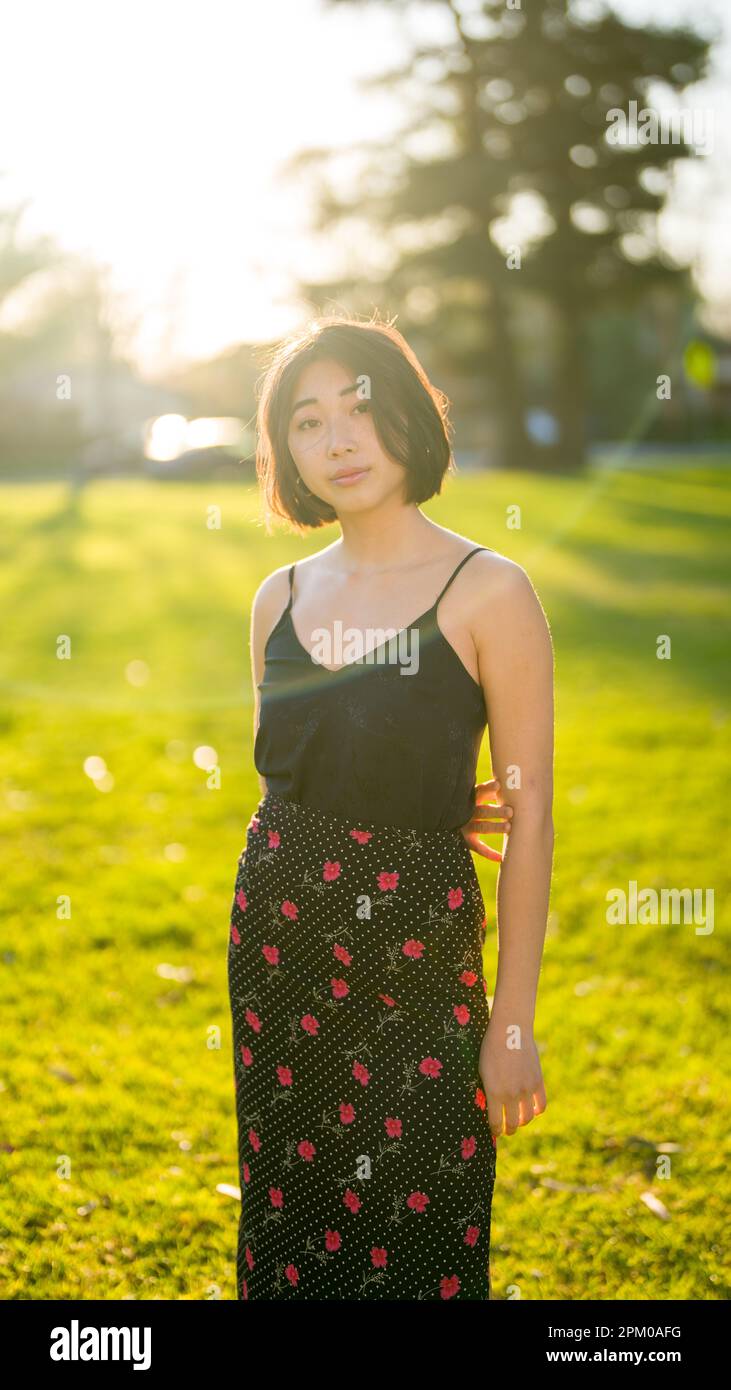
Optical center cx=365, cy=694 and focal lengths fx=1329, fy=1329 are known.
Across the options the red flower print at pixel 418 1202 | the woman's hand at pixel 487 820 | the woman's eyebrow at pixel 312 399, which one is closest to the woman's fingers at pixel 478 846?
the woman's hand at pixel 487 820

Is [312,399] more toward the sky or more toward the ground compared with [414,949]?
more toward the sky

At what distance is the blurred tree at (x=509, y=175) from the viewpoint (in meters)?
27.6

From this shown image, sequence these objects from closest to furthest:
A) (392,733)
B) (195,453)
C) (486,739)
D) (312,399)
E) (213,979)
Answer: (392,733)
(312,399)
(213,979)
(486,739)
(195,453)

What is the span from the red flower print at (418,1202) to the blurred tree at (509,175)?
89.7 feet

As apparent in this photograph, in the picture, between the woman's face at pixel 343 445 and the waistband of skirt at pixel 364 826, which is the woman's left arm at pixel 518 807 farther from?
the woman's face at pixel 343 445

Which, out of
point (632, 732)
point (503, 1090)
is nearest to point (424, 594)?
point (503, 1090)

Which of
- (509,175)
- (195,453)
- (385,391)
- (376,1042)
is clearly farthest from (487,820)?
(195,453)

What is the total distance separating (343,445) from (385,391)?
0.12m

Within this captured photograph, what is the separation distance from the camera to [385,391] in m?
2.42

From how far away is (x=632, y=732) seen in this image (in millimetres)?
9383

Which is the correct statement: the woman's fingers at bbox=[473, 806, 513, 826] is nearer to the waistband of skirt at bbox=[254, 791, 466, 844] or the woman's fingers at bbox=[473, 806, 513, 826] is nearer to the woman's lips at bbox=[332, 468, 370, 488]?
the waistband of skirt at bbox=[254, 791, 466, 844]

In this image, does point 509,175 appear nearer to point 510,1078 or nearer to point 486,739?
point 486,739

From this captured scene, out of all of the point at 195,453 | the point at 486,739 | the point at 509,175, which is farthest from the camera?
the point at 195,453
